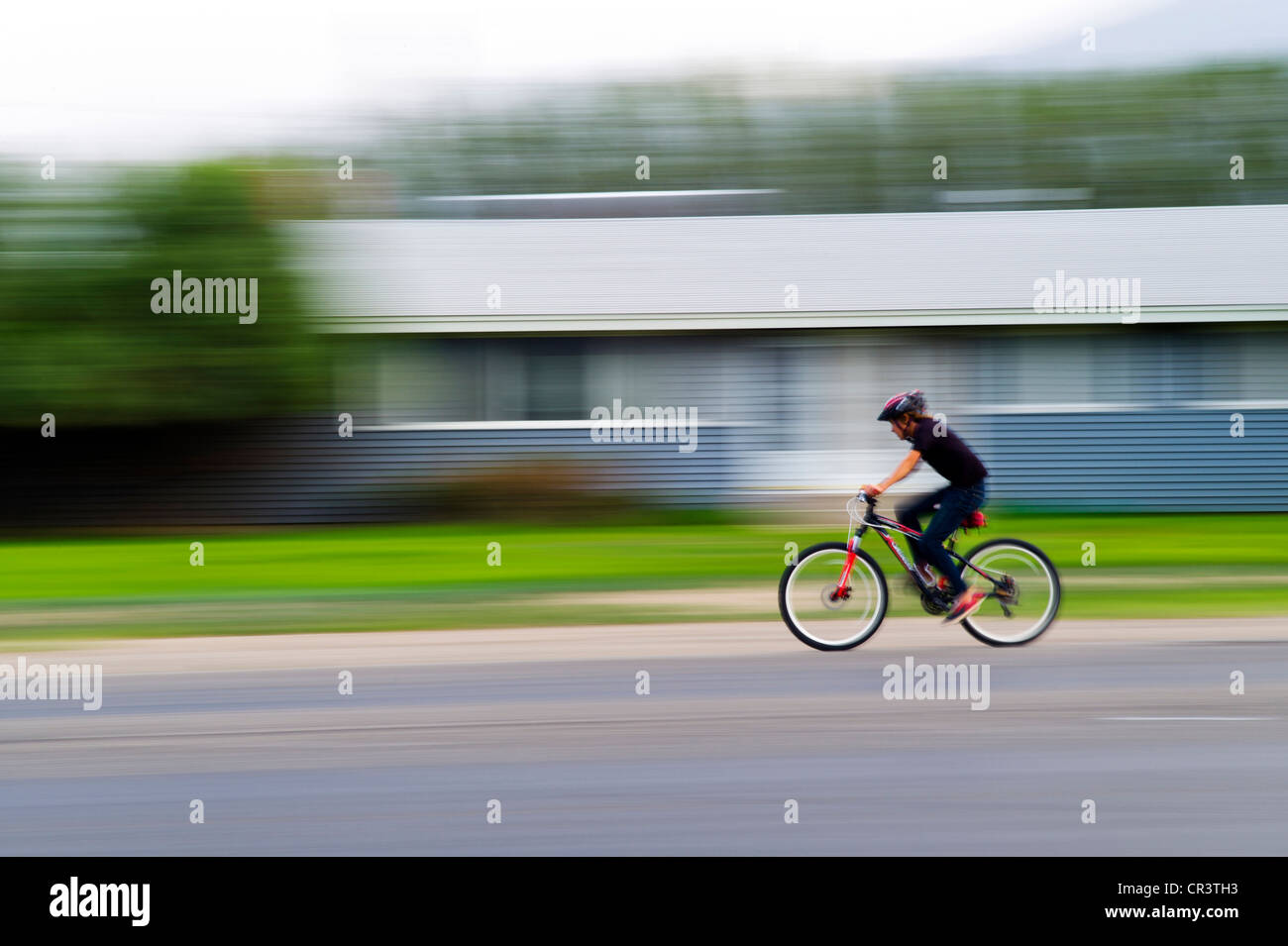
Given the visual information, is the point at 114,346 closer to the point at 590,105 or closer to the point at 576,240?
the point at 576,240

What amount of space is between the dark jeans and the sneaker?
0.15 feet

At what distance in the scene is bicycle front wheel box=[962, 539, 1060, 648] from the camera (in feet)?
29.2

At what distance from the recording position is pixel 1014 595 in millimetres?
8906

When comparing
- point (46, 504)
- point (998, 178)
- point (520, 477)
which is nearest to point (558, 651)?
point (520, 477)

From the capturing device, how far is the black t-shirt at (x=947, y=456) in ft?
28.8

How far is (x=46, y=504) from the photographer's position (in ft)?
63.6

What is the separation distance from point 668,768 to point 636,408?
14.2 m

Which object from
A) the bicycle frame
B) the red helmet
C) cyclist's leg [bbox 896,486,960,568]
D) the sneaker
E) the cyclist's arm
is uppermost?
the red helmet
